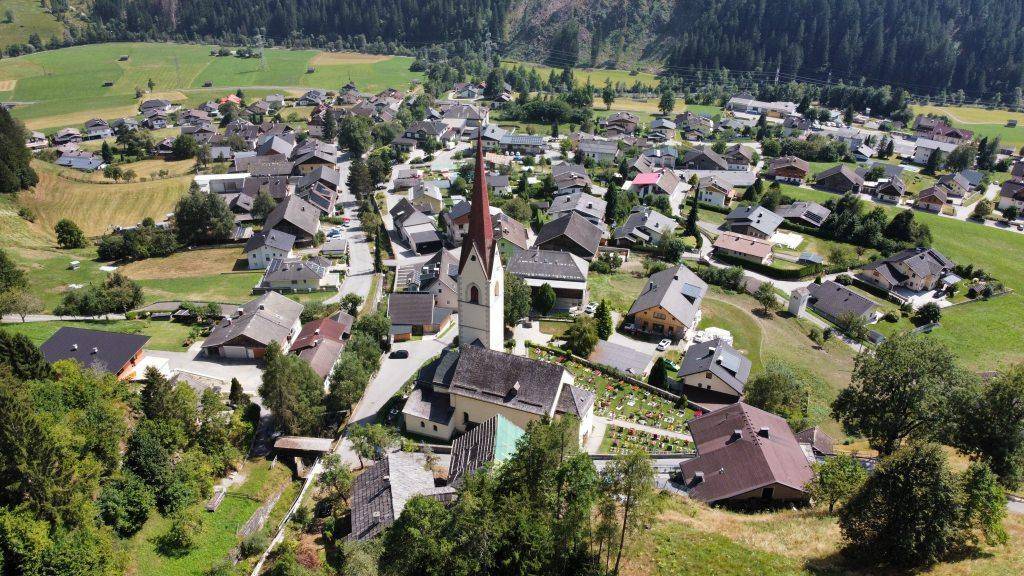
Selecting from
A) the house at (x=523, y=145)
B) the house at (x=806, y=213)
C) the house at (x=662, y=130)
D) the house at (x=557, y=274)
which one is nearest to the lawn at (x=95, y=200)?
the house at (x=557, y=274)

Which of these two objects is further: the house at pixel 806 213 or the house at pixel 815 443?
the house at pixel 806 213

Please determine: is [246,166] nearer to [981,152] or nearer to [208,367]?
[208,367]

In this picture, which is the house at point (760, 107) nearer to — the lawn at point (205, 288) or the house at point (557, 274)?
the house at point (557, 274)

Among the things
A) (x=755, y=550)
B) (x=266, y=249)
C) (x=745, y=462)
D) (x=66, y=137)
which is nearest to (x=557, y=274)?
(x=745, y=462)

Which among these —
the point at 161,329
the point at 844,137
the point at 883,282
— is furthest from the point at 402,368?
the point at 844,137

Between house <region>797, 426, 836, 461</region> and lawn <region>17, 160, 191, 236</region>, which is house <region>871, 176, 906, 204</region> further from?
lawn <region>17, 160, 191, 236</region>

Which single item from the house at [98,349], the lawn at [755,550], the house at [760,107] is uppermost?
the house at [760,107]

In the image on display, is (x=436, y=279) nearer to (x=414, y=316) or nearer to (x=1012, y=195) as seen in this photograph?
(x=414, y=316)
